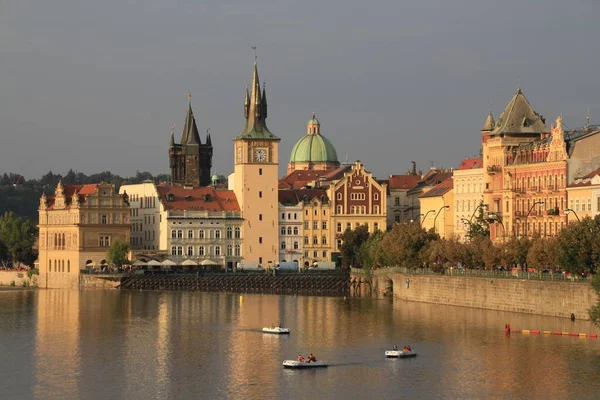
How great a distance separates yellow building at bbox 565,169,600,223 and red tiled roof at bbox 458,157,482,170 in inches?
1335

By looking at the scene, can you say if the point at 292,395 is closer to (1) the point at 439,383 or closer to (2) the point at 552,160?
(1) the point at 439,383

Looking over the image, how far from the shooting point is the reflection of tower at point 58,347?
289 ft

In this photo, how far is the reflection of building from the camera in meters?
197

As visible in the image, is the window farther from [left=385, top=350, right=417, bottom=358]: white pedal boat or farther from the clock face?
[left=385, top=350, right=417, bottom=358]: white pedal boat

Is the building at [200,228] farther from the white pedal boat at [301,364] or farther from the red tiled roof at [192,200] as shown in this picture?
the white pedal boat at [301,364]

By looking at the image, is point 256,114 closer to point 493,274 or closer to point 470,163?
point 470,163

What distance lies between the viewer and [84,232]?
190 m

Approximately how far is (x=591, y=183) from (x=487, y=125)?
36.2 metres

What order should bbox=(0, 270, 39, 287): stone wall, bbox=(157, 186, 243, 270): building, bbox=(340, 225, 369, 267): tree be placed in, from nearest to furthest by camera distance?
bbox=(340, 225, 369, 267): tree
bbox=(157, 186, 243, 270): building
bbox=(0, 270, 39, 287): stone wall

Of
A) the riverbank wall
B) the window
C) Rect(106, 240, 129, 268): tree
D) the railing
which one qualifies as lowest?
the riverbank wall

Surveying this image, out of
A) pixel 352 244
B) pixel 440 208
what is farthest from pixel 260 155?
pixel 440 208

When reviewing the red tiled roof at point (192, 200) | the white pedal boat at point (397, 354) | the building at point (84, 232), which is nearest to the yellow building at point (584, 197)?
the white pedal boat at point (397, 354)

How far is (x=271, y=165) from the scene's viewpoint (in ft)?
646

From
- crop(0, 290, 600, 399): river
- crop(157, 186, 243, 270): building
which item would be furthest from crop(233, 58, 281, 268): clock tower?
crop(0, 290, 600, 399): river
